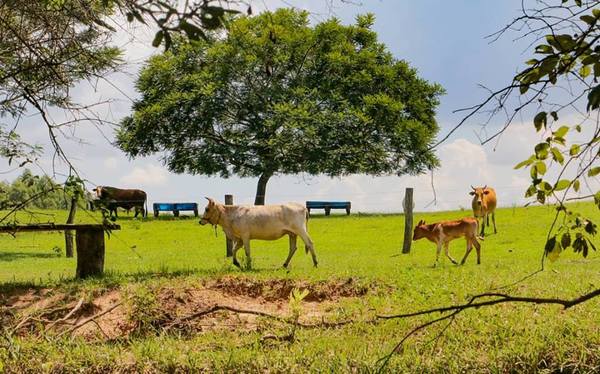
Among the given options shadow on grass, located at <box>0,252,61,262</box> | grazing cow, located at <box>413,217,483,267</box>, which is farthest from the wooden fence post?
shadow on grass, located at <box>0,252,61,262</box>

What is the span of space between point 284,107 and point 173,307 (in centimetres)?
2378

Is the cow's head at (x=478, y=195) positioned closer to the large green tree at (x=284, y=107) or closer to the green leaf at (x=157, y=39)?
the large green tree at (x=284, y=107)

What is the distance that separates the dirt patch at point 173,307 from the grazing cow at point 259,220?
355cm

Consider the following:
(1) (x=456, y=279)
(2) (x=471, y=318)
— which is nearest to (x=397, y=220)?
(1) (x=456, y=279)

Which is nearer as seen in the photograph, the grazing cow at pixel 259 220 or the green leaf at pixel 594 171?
the green leaf at pixel 594 171

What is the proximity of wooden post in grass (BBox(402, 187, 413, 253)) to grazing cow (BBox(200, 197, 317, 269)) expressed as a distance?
5423 mm

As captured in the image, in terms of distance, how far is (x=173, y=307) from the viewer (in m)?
8.88

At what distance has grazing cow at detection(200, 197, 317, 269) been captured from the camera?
14.1m

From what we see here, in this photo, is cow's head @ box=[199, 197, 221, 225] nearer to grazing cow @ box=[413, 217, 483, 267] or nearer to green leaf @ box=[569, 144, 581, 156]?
grazing cow @ box=[413, 217, 483, 267]

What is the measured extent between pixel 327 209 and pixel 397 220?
7.94 meters

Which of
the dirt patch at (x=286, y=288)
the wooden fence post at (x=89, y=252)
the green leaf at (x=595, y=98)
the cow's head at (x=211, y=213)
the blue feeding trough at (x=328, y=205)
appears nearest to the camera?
the green leaf at (x=595, y=98)

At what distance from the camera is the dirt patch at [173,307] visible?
7891 mm

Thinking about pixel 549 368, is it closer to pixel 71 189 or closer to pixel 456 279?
pixel 456 279

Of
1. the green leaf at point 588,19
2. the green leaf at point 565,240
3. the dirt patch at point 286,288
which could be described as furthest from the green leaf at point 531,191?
the dirt patch at point 286,288
